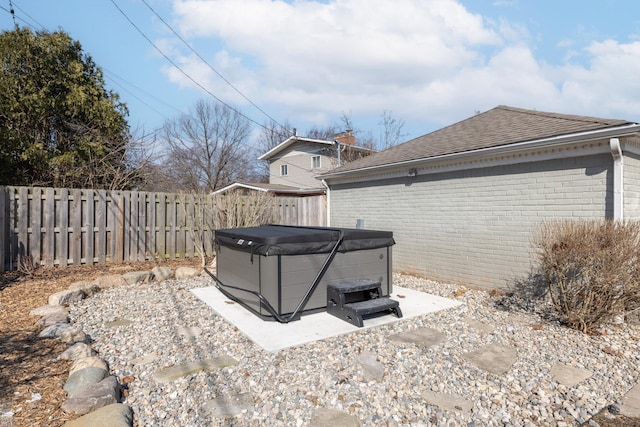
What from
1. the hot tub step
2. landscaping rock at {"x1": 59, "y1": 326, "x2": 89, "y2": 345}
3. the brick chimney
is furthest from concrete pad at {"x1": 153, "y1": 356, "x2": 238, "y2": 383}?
the brick chimney

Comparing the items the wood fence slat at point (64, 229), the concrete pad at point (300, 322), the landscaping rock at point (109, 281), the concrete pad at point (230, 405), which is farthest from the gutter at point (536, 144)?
the wood fence slat at point (64, 229)

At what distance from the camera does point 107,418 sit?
2191 millimetres

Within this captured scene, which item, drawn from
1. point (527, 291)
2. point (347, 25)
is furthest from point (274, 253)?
point (347, 25)

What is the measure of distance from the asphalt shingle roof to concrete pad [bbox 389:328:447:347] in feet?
10.6

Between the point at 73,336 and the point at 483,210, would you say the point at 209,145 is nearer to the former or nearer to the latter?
the point at 483,210

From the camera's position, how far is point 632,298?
382cm

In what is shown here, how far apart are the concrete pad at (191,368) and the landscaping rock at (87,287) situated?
329 centimetres

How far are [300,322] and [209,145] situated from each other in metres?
25.0

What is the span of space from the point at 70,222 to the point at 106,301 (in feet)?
9.95

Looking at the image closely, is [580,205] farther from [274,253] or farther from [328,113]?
Answer: [328,113]

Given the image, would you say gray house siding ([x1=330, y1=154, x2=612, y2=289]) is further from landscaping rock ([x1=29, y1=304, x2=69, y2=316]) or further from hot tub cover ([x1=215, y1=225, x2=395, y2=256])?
landscaping rock ([x1=29, y1=304, x2=69, y2=316])

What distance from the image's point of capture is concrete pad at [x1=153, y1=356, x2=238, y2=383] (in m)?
2.86

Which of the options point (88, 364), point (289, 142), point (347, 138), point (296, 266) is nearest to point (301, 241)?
point (296, 266)

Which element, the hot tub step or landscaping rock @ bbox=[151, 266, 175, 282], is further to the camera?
landscaping rock @ bbox=[151, 266, 175, 282]
